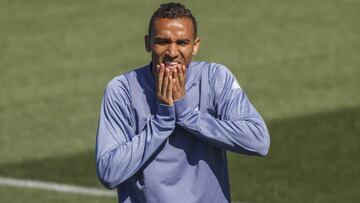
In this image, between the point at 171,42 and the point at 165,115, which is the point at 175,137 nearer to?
the point at 165,115

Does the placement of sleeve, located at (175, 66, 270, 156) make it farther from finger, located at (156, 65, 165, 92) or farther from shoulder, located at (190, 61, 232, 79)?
finger, located at (156, 65, 165, 92)

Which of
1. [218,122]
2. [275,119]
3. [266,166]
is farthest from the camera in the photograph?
[275,119]

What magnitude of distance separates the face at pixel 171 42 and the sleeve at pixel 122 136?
0.76 ft

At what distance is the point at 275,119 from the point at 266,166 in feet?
4.66

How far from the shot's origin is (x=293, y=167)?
11055 mm

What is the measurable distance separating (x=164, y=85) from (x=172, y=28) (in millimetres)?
294

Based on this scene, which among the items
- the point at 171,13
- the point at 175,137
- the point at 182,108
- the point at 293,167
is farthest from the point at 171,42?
the point at 293,167

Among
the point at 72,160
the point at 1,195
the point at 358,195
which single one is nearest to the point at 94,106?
the point at 72,160

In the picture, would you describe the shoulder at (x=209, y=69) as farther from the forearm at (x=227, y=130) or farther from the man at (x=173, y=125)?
the forearm at (x=227, y=130)

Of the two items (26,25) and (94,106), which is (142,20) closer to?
(26,25)

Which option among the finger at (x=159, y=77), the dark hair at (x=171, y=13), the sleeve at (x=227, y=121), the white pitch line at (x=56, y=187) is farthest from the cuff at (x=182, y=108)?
the white pitch line at (x=56, y=187)

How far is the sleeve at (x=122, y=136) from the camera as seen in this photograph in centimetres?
570

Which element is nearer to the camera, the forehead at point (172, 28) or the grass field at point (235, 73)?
the forehead at point (172, 28)

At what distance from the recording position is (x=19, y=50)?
50.0 ft
